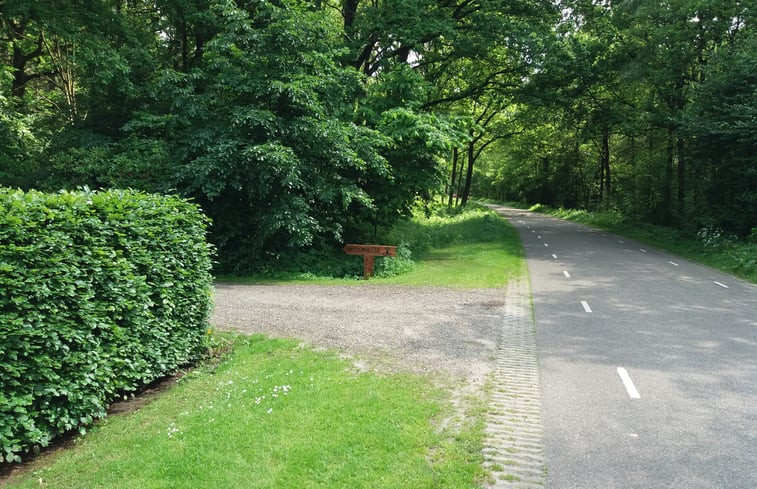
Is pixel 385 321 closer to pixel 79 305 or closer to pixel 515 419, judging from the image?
pixel 515 419

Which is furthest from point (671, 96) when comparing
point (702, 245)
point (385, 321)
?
point (385, 321)

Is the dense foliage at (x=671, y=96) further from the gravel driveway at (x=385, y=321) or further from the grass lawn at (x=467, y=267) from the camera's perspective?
the gravel driveway at (x=385, y=321)

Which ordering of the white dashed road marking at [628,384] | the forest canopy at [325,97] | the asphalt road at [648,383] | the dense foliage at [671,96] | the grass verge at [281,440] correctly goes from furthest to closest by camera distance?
the dense foliage at [671,96], the forest canopy at [325,97], the white dashed road marking at [628,384], the asphalt road at [648,383], the grass verge at [281,440]

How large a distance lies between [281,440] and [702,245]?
22.9m

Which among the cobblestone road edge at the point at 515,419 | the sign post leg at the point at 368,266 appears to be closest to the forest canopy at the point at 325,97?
the sign post leg at the point at 368,266

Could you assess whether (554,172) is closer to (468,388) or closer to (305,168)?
(305,168)

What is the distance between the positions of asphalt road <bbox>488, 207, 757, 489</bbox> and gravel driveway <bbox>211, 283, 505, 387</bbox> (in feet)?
3.53

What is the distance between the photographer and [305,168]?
47.1 feet

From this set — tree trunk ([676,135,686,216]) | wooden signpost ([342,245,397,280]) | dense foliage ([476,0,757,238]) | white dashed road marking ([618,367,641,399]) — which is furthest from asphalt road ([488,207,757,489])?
tree trunk ([676,135,686,216])

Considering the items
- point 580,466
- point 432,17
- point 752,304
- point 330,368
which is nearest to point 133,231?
point 330,368

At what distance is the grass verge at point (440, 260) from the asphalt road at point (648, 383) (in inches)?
109

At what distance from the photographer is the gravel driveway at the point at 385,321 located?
7391 mm

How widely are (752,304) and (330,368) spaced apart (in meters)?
10.5

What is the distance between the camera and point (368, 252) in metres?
15.8
